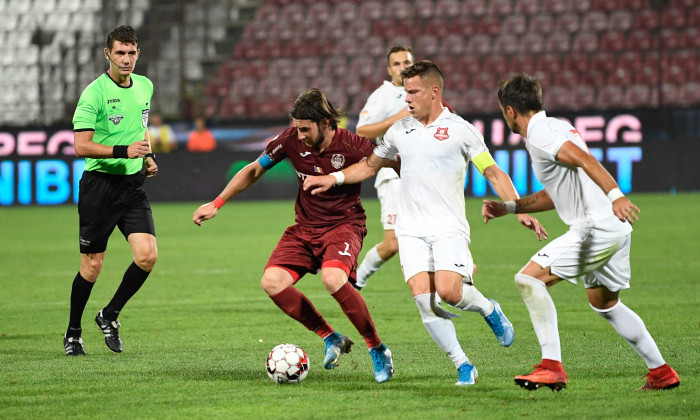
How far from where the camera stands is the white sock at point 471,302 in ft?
19.4

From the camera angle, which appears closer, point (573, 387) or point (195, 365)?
point (573, 387)

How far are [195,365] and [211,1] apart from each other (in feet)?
66.8

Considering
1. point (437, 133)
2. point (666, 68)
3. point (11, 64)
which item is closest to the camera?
point (437, 133)

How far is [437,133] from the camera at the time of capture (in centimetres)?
595

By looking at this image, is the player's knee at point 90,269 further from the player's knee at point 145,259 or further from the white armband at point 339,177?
the white armband at point 339,177

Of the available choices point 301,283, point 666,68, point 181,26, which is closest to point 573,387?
point 301,283

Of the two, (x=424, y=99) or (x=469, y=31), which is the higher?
(x=424, y=99)

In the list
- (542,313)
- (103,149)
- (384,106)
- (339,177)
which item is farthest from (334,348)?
(384,106)

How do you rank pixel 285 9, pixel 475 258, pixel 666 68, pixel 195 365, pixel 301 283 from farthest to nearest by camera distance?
pixel 285 9, pixel 666 68, pixel 475 258, pixel 301 283, pixel 195 365

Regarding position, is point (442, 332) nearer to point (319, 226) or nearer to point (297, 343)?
point (319, 226)

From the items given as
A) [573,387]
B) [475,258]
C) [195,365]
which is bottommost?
[475,258]

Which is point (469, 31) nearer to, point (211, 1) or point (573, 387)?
point (211, 1)

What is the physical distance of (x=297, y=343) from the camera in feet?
23.9

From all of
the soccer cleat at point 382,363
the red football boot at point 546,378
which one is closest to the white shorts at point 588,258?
the red football boot at point 546,378
